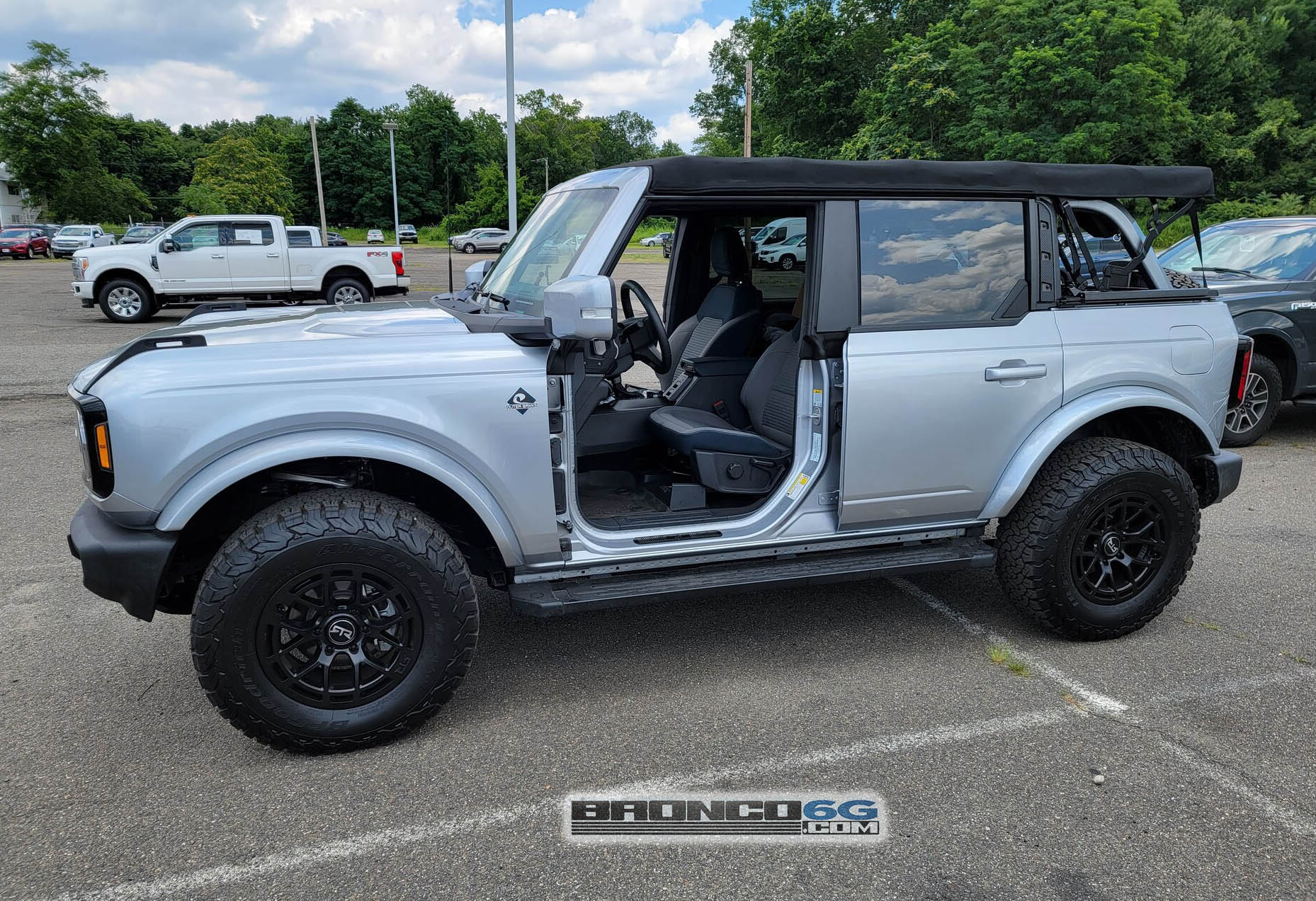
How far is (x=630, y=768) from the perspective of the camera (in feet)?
9.75

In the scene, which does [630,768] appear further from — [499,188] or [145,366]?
[499,188]

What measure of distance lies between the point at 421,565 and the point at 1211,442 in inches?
139

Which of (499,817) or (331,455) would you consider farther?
(331,455)

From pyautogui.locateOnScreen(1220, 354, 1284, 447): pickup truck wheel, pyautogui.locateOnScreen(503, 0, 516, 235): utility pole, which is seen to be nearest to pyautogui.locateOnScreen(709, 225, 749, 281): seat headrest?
pyautogui.locateOnScreen(1220, 354, 1284, 447): pickup truck wheel

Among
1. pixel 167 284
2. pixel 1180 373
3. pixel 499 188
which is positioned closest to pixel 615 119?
pixel 499 188

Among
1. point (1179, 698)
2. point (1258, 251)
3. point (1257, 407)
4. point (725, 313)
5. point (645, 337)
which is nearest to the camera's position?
point (1179, 698)

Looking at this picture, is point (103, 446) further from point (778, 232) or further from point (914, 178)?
point (778, 232)

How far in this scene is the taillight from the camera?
4070 millimetres

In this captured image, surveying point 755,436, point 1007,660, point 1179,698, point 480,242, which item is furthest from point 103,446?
point 480,242

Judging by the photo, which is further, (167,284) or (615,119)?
(615,119)

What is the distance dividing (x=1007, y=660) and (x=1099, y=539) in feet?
2.20

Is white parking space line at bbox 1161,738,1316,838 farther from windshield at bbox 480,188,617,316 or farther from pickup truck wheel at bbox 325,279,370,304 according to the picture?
pickup truck wheel at bbox 325,279,370,304

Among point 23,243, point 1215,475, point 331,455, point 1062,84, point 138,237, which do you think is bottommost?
point 1215,475

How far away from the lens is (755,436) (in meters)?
4.02
